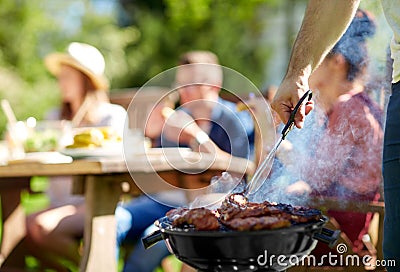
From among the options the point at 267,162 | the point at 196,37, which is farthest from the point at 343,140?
the point at 196,37

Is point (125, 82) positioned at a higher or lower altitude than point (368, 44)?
higher

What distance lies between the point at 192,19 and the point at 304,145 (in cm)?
912

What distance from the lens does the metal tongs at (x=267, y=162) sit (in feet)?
5.57

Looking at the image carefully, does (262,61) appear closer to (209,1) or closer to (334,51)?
(209,1)

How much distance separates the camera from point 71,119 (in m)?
4.53

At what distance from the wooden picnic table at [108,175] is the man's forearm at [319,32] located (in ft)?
2.88

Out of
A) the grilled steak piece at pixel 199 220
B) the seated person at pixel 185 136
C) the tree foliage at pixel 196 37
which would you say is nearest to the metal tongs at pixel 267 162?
the grilled steak piece at pixel 199 220

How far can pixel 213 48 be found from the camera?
11.7 metres

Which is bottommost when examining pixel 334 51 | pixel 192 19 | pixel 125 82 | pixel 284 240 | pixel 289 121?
pixel 284 240

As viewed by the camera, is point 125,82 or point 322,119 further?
point 125,82

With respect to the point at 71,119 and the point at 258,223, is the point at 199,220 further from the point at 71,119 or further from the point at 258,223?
the point at 71,119

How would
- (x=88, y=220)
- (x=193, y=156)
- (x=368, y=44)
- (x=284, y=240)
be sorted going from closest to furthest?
(x=284, y=240) → (x=368, y=44) → (x=193, y=156) → (x=88, y=220)

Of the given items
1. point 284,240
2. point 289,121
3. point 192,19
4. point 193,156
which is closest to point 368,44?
point 193,156

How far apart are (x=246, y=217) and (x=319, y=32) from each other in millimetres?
537
